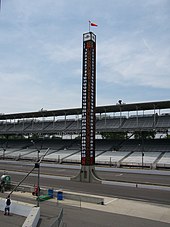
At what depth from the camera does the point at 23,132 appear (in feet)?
239

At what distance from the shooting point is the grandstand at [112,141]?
173 feet

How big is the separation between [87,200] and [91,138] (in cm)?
1367

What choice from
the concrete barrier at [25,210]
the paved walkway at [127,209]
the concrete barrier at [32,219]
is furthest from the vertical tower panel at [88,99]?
the concrete barrier at [32,219]

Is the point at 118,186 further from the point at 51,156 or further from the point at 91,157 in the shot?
the point at 51,156

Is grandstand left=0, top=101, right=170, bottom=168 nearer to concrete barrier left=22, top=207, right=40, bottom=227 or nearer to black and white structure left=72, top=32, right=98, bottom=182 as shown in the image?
black and white structure left=72, top=32, right=98, bottom=182

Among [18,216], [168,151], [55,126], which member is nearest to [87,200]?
[18,216]

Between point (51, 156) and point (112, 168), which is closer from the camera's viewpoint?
point (112, 168)

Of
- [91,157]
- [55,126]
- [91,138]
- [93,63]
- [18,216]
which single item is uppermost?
[93,63]

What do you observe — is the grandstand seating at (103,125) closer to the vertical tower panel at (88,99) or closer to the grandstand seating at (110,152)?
the grandstand seating at (110,152)

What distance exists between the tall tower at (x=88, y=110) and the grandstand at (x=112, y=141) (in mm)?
17657

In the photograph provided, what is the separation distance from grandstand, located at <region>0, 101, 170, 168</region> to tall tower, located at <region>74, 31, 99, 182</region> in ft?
57.9

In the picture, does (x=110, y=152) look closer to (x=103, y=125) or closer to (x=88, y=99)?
(x=103, y=125)

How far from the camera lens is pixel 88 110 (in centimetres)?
3622

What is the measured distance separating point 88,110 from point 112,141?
32.9m
